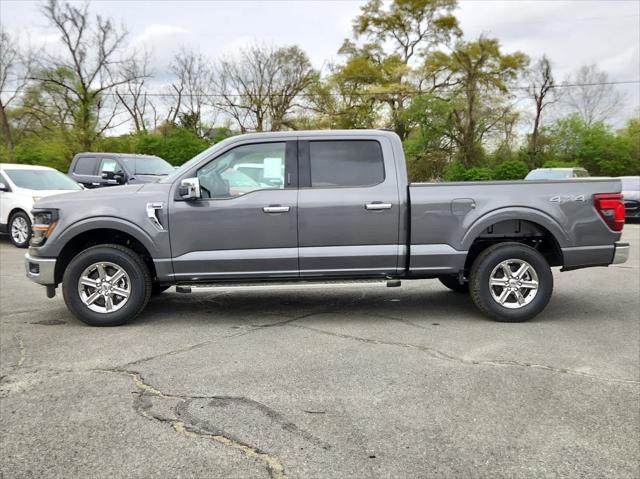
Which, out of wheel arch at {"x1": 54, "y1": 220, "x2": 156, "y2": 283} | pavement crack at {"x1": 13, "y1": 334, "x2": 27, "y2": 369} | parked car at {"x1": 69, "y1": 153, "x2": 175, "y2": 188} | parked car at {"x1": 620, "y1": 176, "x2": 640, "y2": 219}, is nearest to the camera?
pavement crack at {"x1": 13, "y1": 334, "x2": 27, "y2": 369}

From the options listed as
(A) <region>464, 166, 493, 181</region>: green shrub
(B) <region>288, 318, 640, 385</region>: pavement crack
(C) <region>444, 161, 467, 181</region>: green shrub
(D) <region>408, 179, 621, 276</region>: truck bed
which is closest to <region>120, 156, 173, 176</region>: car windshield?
(D) <region>408, 179, 621, 276</region>: truck bed

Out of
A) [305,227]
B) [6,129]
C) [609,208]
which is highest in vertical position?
[6,129]

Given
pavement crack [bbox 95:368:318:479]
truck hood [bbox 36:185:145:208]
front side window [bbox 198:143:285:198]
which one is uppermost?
front side window [bbox 198:143:285:198]

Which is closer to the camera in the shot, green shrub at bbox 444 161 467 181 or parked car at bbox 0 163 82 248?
parked car at bbox 0 163 82 248

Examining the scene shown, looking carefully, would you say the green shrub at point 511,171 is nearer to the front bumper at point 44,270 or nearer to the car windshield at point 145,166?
the car windshield at point 145,166

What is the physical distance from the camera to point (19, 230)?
489 inches

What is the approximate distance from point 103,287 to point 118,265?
0.29m

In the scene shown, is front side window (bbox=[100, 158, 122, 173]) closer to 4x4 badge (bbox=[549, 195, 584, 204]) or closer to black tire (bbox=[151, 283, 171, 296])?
black tire (bbox=[151, 283, 171, 296])

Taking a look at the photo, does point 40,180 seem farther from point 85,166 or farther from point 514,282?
point 514,282

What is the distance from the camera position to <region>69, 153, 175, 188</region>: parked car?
15.6 meters

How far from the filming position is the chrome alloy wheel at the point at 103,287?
19.2ft

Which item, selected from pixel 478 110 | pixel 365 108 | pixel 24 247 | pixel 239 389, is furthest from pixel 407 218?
pixel 365 108

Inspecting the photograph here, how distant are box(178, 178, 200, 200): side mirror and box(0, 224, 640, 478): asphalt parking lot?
130 cm

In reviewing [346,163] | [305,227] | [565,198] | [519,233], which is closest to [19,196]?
[305,227]
